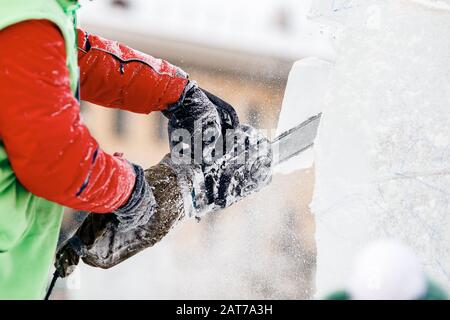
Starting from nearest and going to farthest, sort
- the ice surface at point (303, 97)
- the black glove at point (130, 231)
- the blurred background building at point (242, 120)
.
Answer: the black glove at point (130, 231) → the ice surface at point (303, 97) → the blurred background building at point (242, 120)

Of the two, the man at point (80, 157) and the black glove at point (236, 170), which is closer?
the man at point (80, 157)

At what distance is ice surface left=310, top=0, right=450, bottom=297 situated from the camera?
194cm

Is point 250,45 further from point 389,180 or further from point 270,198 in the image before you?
point 389,180

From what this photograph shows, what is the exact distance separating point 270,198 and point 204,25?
3.05 ft

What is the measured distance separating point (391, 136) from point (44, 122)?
1.49 m

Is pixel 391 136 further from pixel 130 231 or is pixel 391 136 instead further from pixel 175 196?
pixel 130 231

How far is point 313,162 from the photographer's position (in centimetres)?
212

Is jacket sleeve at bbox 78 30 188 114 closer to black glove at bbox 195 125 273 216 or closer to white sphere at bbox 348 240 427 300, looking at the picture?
black glove at bbox 195 125 273 216

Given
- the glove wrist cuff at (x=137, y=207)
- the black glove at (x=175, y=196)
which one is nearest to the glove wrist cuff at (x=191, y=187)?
the black glove at (x=175, y=196)

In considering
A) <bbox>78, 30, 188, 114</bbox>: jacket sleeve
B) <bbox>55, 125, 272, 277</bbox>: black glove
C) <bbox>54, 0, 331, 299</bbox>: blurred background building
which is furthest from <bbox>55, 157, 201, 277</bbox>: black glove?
<bbox>54, 0, 331, 299</bbox>: blurred background building

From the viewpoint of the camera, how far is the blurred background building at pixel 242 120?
2.23 metres

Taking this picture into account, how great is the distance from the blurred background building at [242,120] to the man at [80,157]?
2.53 feet

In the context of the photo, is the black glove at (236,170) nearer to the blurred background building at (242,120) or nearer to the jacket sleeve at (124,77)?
the jacket sleeve at (124,77)

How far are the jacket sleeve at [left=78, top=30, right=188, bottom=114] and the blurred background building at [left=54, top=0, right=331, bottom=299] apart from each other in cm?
85
